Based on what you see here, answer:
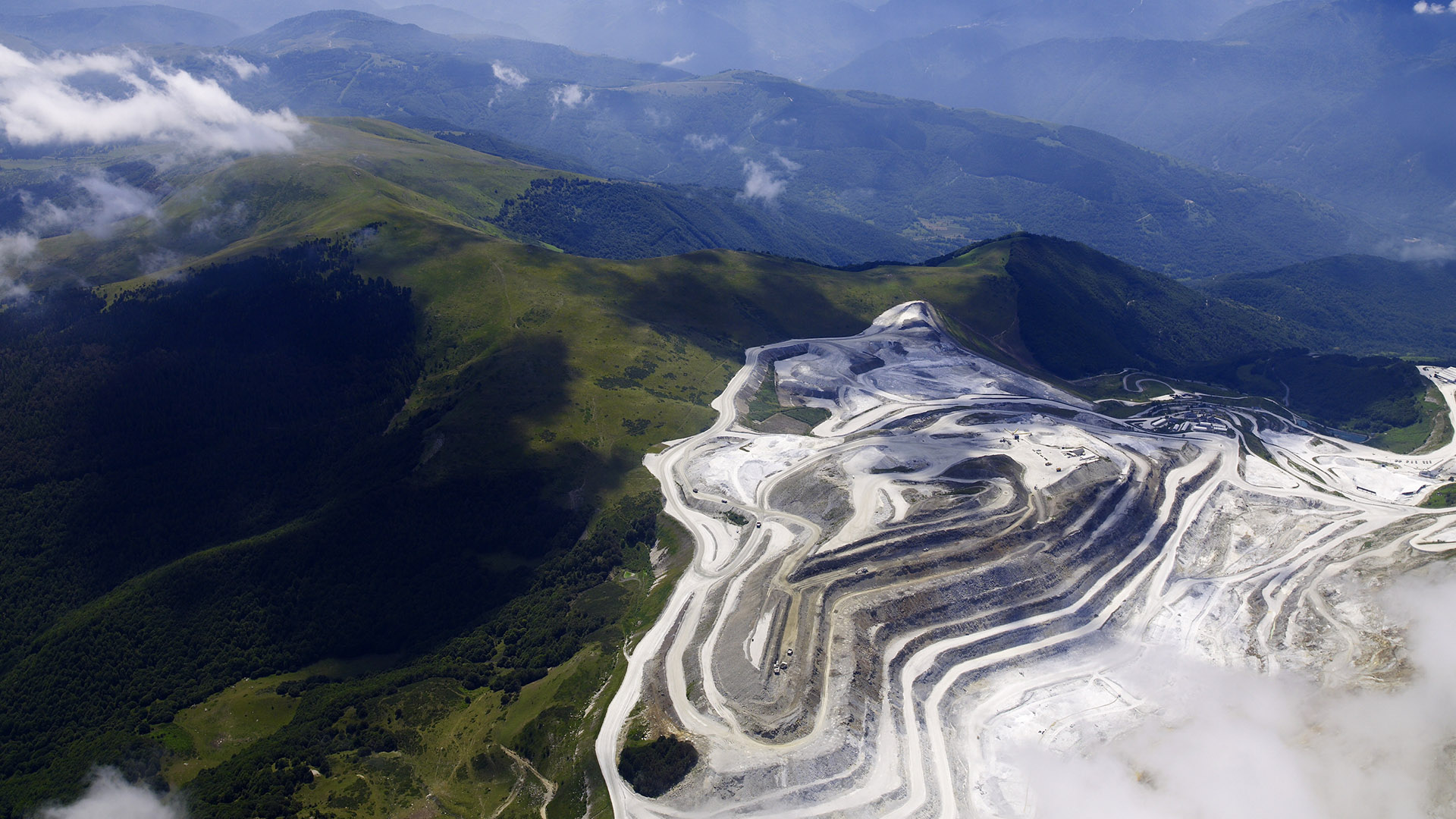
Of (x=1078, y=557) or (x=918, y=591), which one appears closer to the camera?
(x=918, y=591)

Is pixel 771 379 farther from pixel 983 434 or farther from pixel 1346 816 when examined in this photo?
pixel 1346 816

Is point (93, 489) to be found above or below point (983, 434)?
below

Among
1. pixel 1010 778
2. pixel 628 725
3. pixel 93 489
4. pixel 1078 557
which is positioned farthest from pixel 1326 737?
pixel 93 489

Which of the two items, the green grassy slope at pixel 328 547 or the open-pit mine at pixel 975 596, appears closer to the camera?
the open-pit mine at pixel 975 596

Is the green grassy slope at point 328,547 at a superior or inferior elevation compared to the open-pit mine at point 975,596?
inferior

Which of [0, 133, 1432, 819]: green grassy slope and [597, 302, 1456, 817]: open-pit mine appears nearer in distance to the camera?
[597, 302, 1456, 817]: open-pit mine

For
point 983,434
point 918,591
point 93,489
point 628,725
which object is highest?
point 983,434

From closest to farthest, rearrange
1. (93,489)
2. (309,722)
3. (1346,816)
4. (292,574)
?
(1346,816) < (309,722) < (292,574) < (93,489)

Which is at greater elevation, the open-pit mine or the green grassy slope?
the open-pit mine

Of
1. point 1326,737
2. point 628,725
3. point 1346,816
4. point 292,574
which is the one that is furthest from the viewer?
point 292,574
